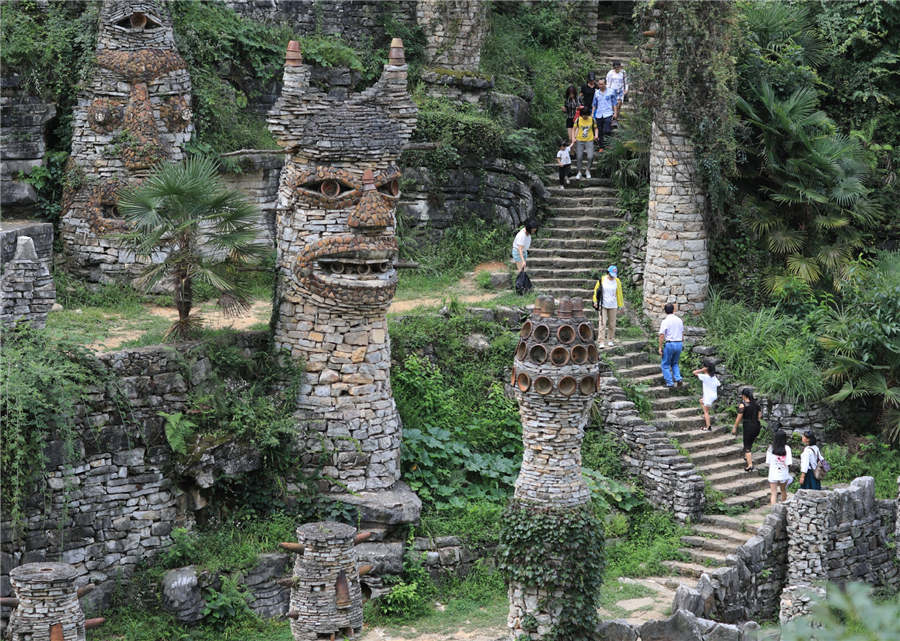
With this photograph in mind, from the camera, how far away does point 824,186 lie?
2473 centimetres

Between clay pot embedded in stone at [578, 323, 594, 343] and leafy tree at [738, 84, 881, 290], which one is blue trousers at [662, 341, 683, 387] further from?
clay pot embedded in stone at [578, 323, 594, 343]

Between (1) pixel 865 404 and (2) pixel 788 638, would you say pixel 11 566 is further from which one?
(1) pixel 865 404

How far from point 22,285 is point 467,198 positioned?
355 inches

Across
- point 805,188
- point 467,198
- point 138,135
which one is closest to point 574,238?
point 467,198

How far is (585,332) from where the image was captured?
17234 millimetres

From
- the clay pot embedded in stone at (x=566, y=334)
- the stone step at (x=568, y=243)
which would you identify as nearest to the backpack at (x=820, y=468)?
the stone step at (x=568, y=243)

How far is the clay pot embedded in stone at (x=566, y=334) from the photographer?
17.1 metres

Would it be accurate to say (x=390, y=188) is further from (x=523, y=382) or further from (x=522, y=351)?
(x=523, y=382)

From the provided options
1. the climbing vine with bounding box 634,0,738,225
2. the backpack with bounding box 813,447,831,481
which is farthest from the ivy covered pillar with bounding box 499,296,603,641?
the climbing vine with bounding box 634,0,738,225

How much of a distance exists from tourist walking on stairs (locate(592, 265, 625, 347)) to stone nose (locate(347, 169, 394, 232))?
163 inches

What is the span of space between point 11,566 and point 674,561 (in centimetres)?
837

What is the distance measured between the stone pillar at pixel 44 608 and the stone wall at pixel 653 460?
8.55 metres

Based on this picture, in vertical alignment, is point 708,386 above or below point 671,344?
below

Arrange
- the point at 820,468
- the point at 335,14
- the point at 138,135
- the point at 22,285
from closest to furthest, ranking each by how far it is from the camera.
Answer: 1. the point at 22,285
2. the point at 820,468
3. the point at 138,135
4. the point at 335,14
